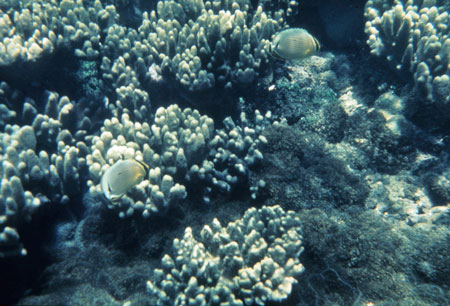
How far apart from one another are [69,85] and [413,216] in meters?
5.85

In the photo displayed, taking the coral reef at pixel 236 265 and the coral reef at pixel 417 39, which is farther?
the coral reef at pixel 417 39

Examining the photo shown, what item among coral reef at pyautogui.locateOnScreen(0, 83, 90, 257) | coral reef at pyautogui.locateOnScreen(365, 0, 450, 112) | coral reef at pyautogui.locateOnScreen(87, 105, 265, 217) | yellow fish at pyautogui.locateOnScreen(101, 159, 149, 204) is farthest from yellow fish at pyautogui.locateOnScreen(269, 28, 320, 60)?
coral reef at pyautogui.locateOnScreen(0, 83, 90, 257)

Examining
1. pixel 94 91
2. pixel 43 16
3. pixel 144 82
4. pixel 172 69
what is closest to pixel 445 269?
pixel 172 69

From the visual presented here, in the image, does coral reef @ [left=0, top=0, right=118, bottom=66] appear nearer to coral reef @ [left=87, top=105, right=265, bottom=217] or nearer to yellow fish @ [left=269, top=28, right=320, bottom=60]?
coral reef @ [left=87, top=105, right=265, bottom=217]

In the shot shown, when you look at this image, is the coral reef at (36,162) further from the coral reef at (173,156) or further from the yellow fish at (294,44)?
the yellow fish at (294,44)

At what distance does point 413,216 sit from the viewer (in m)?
3.84

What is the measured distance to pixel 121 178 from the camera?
8.96 ft

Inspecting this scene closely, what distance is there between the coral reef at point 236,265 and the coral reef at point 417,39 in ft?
10.1

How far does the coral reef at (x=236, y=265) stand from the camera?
103 inches

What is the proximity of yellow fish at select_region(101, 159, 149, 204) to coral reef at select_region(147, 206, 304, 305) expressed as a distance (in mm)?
828

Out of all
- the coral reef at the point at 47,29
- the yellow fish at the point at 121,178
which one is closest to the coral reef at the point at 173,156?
the yellow fish at the point at 121,178

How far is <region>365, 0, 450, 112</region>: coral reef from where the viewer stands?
4121 millimetres

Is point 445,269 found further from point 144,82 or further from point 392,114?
point 144,82

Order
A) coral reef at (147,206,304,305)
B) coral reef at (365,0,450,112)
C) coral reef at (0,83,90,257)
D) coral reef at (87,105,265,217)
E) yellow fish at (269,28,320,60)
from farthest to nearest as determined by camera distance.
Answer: coral reef at (365,0,450,112) → yellow fish at (269,28,320,60) → coral reef at (87,105,265,217) → coral reef at (0,83,90,257) → coral reef at (147,206,304,305)
